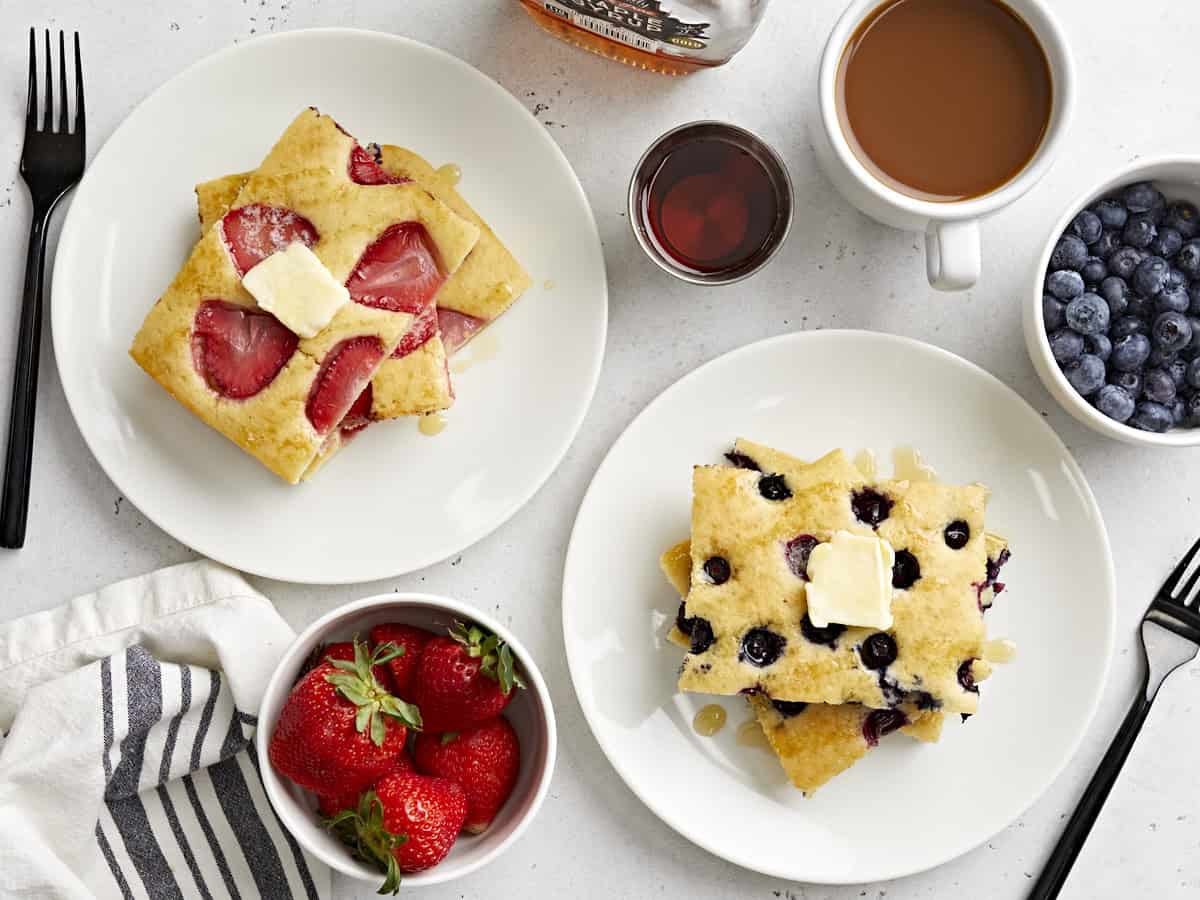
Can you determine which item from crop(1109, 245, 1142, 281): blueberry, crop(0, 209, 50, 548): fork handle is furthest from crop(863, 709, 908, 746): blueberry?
crop(0, 209, 50, 548): fork handle

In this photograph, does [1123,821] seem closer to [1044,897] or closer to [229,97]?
[1044,897]

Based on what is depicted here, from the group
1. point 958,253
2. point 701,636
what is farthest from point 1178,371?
point 701,636

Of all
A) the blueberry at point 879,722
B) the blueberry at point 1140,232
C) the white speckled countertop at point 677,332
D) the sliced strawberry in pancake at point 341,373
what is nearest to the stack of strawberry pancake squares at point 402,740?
the white speckled countertop at point 677,332

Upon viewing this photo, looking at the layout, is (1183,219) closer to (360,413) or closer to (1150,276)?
(1150,276)

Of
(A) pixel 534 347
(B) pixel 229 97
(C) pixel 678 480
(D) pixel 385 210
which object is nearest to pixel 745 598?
(C) pixel 678 480

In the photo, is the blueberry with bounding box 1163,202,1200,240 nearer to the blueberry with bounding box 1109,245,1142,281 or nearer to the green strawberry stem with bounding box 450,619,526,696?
the blueberry with bounding box 1109,245,1142,281

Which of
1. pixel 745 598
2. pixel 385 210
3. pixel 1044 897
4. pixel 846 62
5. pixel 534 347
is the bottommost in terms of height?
pixel 1044 897
